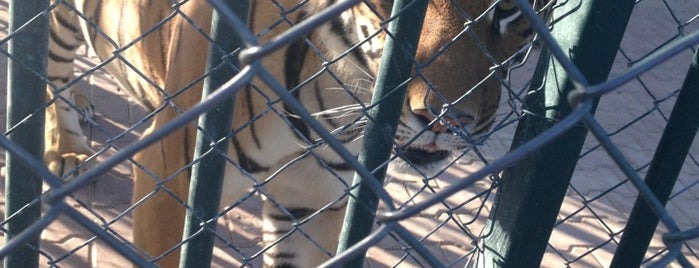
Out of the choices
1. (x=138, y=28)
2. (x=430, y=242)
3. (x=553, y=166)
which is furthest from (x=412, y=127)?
(x=430, y=242)

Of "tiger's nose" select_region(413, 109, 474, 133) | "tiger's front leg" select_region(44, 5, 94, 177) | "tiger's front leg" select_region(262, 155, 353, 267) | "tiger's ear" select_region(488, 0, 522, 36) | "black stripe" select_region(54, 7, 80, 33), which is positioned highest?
"black stripe" select_region(54, 7, 80, 33)

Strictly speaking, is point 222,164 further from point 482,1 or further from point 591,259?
point 591,259

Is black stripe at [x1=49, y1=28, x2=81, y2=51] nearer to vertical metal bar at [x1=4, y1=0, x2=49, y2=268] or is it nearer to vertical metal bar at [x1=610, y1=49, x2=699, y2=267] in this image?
vertical metal bar at [x1=4, y1=0, x2=49, y2=268]

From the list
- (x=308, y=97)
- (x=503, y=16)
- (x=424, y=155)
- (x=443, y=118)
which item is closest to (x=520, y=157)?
(x=443, y=118)

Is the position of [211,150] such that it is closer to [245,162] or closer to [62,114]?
[245,162]

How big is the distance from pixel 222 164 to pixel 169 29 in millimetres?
1008

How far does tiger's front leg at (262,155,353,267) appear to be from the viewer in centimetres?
221

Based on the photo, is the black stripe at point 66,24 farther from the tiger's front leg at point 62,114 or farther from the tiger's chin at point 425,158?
the tiger's chin at point 425,158

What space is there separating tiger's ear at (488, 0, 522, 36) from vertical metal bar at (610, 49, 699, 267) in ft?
1.36

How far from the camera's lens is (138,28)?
2309 mm

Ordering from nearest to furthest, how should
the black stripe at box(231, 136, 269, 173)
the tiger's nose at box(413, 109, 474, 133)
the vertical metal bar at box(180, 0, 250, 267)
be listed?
1. the vertical metal bar at box(180, 0, 250, 267)
2. the tiger's nose at box(413, 109, 474, 133)
3. the black stripe at box(231, 136, 269, 173)

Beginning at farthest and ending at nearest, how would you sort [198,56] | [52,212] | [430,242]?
[430,242], [198,56], [52,212]

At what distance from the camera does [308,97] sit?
76.6 inches

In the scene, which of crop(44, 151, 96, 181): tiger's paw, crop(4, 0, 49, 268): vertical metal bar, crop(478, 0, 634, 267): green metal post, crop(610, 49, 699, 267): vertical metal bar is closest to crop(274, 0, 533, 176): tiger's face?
crop(478, 0, 634, 267): green metal post
